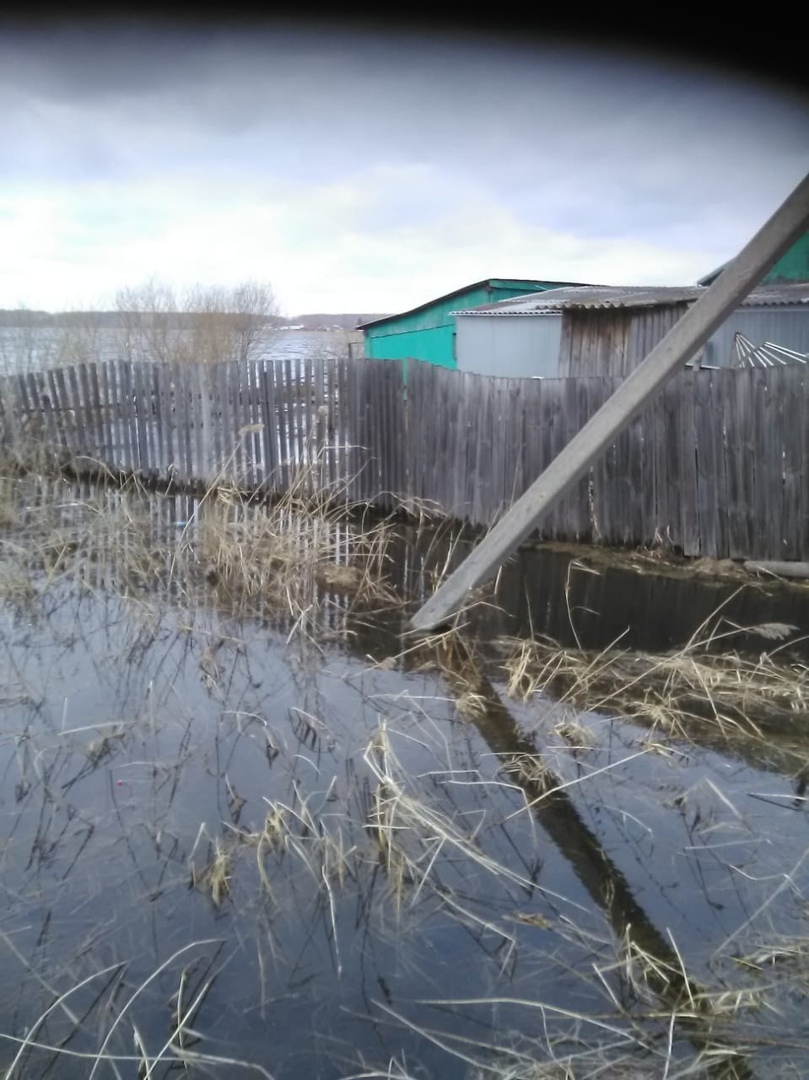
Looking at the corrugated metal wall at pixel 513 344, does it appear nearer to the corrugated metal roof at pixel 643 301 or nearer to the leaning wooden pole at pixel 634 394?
the corrugated metal roof at pixel 643 301

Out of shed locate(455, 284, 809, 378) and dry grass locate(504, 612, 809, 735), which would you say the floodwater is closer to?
shed locate(455, 284, 809, 378)

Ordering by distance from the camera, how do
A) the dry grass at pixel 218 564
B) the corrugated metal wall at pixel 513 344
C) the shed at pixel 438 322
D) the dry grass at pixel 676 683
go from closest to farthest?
the dry grass at pixel 676 683
the dry grass at pixel 218 564
the corrugated metal wall at pixel 513 344
the shed at pixel 438 322

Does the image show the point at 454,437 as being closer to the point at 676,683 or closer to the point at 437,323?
the point at 676,683

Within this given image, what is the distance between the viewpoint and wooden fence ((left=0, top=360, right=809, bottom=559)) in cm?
681

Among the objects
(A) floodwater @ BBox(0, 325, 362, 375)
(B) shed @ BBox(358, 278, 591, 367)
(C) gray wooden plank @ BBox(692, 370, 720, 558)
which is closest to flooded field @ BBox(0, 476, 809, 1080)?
(C) gray wooden plank @ BBox(692, 370, 720, 558)

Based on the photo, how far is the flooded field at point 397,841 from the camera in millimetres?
2328

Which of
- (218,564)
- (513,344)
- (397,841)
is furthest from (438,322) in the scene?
(397,841)

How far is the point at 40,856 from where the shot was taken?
304 centimetres

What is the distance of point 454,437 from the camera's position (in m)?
8.41

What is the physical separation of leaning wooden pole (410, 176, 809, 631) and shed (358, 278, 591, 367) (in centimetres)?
1222

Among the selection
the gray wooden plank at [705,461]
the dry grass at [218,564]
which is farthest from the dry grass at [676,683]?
the gray wooden plank at [705,461]

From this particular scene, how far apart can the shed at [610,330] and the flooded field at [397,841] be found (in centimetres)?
701

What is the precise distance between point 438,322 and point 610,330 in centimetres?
742

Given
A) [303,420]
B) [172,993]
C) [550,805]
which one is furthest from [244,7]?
[303,420]
